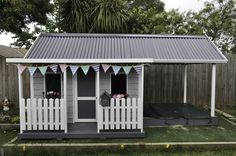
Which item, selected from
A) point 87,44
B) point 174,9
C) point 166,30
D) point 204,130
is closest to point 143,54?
point 87,44

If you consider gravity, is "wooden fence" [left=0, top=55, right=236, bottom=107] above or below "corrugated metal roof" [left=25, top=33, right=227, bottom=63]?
below

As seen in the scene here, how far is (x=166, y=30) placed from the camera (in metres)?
15.4

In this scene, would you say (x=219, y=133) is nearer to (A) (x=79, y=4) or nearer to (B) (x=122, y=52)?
(B) (x=122, y=52)

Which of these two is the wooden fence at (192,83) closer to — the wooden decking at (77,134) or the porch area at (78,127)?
the porch area at (78,127)

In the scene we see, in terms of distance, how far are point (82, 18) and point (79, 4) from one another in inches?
28.6

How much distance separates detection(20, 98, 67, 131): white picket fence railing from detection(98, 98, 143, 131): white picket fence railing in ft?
3.54

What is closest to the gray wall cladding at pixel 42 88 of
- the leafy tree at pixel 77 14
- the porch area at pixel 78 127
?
the porch area at pixel 78 127

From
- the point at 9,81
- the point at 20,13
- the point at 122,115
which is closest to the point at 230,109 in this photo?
the point at 122,115

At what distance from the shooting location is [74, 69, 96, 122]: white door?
25.5 ft

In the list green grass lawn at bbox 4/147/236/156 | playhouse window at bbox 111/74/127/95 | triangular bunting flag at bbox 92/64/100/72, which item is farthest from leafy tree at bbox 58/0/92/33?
green grass lawn at bbox 4/147/236/156

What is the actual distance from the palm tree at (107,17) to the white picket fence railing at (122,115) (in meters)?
6.50

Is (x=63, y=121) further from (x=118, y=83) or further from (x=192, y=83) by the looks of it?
(x=192, y=83)

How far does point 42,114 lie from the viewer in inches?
268

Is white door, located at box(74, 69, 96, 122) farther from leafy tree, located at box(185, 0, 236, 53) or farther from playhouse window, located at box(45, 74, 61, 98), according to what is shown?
leafy tree, located at box(185, 0, 236, 53)
